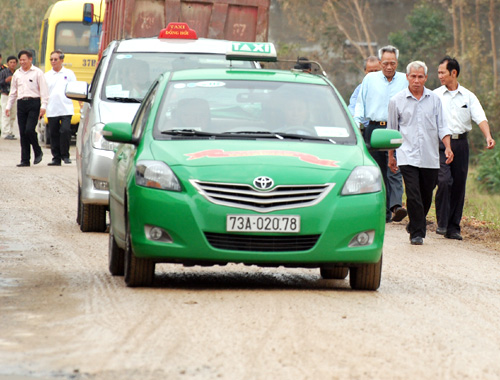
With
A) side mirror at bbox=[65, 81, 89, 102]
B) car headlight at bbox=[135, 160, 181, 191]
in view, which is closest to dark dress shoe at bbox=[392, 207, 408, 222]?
side mirror at bbox=[65, 81, 89, 102]

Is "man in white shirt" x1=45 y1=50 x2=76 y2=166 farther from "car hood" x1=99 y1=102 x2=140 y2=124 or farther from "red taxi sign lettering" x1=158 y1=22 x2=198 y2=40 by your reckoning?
"car hood" x1=99 y1=102 x2=140 y2=124

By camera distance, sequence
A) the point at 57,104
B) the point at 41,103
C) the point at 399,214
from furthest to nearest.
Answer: the point at 57,104, the point at 41,103, the point at 399,214

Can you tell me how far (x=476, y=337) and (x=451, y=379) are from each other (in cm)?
128

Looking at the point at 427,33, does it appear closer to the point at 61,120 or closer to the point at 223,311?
the point at 61,120

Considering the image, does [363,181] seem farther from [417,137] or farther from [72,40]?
[72,40]

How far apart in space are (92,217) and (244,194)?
4.89 m

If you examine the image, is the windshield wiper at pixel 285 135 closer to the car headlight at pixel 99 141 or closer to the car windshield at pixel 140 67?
the car headlight at pixel 99 141

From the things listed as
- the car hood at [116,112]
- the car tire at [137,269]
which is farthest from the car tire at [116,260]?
the car hood at [116,112]

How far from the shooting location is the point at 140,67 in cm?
1305

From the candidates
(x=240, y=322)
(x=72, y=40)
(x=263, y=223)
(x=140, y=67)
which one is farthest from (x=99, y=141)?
(x=72, y=40)

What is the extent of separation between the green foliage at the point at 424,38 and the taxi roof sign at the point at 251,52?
34.0m

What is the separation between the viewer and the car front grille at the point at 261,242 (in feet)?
26.3

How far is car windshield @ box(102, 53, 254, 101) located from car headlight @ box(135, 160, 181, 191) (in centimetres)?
457

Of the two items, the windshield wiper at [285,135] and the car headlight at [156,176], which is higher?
the windshield wiper at [285,135]
